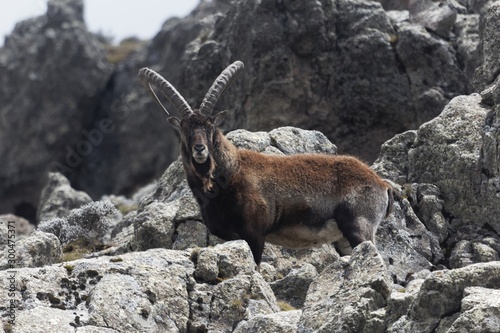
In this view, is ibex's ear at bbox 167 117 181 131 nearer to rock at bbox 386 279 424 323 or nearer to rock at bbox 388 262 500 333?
rock at bbox 386 279 424 323

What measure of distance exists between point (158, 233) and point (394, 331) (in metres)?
8.39

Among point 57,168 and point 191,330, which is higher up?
point 57,168

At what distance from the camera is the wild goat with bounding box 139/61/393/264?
16.7 m

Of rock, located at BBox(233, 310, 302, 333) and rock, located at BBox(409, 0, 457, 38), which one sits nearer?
rock, located at BBox(233, 310, 302, 333)

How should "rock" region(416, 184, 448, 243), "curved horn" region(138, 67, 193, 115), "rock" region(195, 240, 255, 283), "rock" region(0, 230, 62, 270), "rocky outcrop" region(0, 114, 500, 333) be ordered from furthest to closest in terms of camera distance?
"rock" region(416, 184, 448, 243), "curved horn" region(138, 67, 193, 115), "rock" region(0, 230, 62, 270), "rock" region(195, 240, 255, 283), "rocky outcrop" region(0, 114, 500, 333)

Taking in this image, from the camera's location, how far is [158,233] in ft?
61.7

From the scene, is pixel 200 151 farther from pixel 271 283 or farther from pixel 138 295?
pixel 138 295

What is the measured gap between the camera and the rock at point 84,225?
22297 millimetres

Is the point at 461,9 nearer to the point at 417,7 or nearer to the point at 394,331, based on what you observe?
the point at 417,7

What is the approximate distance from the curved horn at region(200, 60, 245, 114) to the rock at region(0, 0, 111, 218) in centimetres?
3365

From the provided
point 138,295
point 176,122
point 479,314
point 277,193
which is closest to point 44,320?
point 138,295

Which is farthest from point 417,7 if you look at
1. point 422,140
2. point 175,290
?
point 175,290

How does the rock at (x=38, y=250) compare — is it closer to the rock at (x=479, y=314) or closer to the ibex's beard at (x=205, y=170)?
the ibex's beard at (x=205, y=170)

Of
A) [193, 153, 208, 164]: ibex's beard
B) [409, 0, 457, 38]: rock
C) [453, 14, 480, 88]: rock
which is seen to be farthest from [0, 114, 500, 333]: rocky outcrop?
[409, 0, 457, 38]: rock
